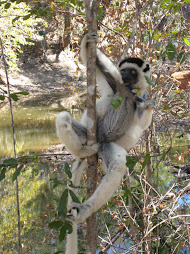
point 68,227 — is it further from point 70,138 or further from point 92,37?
point 92,37

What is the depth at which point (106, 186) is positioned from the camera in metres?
3.14

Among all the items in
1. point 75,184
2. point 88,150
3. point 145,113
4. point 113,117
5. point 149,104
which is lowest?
point 75,184

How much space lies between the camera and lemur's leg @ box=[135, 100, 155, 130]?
353 cm

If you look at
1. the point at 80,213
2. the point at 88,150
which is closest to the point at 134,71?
the point at 88,150

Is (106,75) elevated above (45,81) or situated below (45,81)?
above

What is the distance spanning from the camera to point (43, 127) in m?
13.0

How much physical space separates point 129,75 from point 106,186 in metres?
1.47

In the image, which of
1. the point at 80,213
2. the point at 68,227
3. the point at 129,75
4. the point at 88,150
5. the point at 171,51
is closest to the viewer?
the point at 68,227

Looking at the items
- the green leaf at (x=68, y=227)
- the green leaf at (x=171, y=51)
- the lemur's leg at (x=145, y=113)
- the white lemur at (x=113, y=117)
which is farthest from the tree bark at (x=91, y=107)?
the green leaf at (x=171, y=51)

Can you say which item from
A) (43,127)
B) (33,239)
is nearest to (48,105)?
(43,127)

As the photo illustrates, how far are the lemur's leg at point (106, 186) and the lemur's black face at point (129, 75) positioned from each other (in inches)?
34.6

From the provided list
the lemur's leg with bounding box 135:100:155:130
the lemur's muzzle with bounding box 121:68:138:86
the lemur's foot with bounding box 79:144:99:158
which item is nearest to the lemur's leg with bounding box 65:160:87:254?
the lemur's foot with bounding box 79:144:99:158

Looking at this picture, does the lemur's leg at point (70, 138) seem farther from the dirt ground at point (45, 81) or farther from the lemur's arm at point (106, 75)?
the dirt ground at point (45, 81)

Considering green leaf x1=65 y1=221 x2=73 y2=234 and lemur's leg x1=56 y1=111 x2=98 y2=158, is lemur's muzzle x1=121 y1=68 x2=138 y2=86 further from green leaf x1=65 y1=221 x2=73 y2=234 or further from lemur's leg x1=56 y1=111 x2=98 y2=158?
green leaf x1=65 y1=221 x2=73 y2=234
